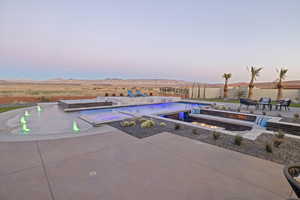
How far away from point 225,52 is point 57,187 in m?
15.8

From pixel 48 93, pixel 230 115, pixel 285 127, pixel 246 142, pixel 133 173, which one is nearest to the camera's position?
pixel 133 173

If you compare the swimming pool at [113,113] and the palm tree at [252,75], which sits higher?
the palm tree at [252,75]

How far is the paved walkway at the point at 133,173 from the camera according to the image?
166cm

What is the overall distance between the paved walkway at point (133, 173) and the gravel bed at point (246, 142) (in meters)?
0.35

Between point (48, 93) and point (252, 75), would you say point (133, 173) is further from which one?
point (48, 93)

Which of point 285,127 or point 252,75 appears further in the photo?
point 252,75

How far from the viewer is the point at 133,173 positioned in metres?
2.07

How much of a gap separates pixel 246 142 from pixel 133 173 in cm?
314

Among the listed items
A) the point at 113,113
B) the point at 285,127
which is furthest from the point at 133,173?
the point at 285,127

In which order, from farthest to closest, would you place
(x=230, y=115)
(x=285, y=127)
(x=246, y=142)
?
(x=230, y=115) → (x=285, y=127) → (x=246, y=142)

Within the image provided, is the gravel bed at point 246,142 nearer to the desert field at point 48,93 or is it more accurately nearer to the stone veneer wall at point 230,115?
the stone veneer wall at point 230,115

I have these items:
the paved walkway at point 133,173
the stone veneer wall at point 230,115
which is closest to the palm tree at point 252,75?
the stone veneer wall at point 230,115

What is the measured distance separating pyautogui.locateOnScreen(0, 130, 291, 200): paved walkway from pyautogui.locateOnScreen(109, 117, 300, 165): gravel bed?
350 millimetres

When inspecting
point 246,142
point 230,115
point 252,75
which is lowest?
point 230,115
